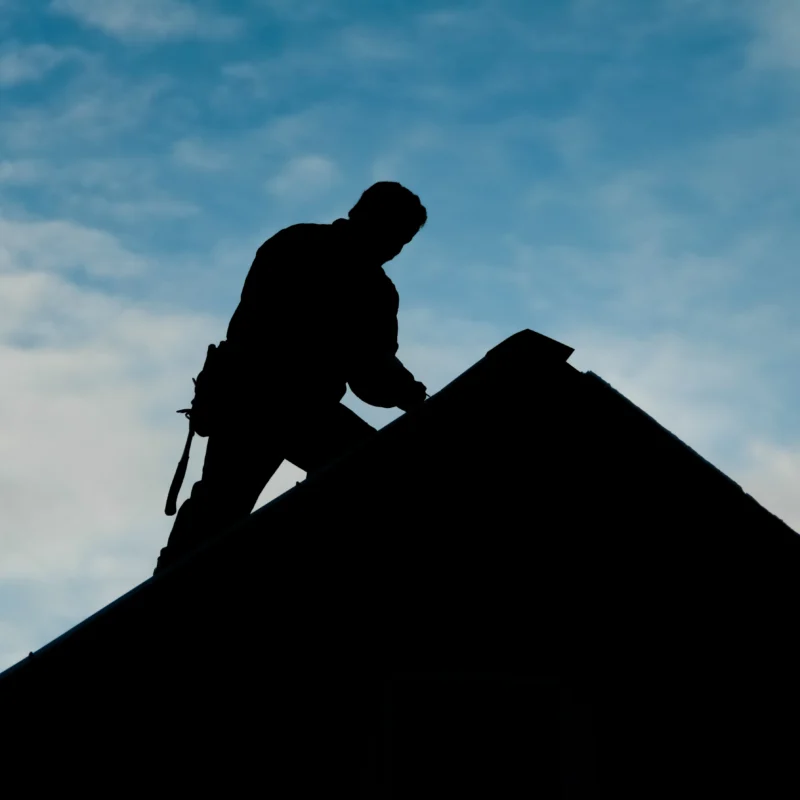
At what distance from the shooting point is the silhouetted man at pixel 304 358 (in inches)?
189

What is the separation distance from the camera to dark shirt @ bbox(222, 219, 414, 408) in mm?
4914

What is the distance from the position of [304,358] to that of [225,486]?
0.81 metres

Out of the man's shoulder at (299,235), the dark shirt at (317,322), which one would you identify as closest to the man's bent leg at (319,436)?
the dark shirt at (317,322)

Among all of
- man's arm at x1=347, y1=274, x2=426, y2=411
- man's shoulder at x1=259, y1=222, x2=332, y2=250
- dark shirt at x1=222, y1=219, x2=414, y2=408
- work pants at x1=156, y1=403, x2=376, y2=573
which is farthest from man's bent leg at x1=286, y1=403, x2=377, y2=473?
man's shoulder at x1=259, y1=222, x2=332, y2=250

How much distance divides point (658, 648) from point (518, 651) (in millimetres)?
583

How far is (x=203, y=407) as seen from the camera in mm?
4914

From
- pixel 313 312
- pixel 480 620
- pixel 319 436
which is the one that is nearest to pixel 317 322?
pixel 313 312

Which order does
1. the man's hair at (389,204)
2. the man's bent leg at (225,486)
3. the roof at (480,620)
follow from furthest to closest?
the man's hair at (389,204) → the man's bent leg at (225,486) → the roof at (480,620)

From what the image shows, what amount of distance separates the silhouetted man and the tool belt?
0.6 inches

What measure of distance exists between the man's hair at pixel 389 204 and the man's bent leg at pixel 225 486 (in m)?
1.43

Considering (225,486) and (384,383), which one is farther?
(384,383)

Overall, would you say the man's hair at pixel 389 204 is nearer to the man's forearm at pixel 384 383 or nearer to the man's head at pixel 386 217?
the man's head at pixel 386 217

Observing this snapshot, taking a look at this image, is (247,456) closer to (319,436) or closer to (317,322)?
(319,436)

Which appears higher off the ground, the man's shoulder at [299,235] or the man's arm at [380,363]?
→ the man's shoulder at [299,235]
